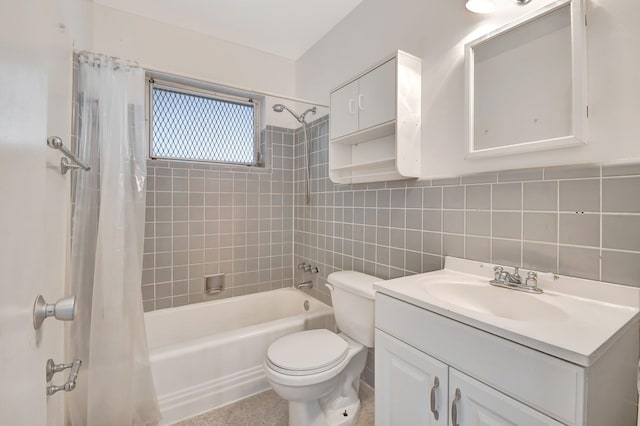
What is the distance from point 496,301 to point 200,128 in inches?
93.4

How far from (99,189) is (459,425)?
5.77ft

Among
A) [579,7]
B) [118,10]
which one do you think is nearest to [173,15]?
[118,10]

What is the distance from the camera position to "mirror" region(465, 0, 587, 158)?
94 cm

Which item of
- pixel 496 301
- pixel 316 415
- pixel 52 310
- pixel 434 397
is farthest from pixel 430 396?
pixel 52 310

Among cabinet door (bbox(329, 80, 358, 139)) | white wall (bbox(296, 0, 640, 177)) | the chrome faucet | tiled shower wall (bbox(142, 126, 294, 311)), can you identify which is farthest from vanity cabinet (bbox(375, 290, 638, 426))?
tiled shower wall (bbox(142, 126, 294, 311))

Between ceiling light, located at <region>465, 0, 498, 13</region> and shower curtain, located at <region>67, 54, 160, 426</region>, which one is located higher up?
ceiling light, located at <region>465, 0, 498, 13</region>

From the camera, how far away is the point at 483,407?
2.54 feet

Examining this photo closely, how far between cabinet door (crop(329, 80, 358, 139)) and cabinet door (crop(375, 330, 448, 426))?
1190mm

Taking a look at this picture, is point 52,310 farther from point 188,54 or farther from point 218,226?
point 188,54

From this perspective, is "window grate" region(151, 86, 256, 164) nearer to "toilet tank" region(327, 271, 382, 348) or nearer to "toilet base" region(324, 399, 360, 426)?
"toilet tank" region(327, 271, 382, 348)

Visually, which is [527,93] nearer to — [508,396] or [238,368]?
[508,396]

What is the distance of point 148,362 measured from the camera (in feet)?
4.67

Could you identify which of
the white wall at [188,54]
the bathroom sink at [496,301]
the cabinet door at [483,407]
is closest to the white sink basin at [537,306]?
the bathroom sink at [496,301]

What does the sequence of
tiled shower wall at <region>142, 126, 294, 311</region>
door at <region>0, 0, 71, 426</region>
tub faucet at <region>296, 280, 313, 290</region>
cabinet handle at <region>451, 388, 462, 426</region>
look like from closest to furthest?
1. door at <region>0, 0, 71, 426</region>
2. cabinet handle at <region>451, 388, 462, 426</region>
3. tiled shower wall at <region>142, 126, 294, 311</region>
4. tub faucet at <region>296, 280, 313, 290</region>
